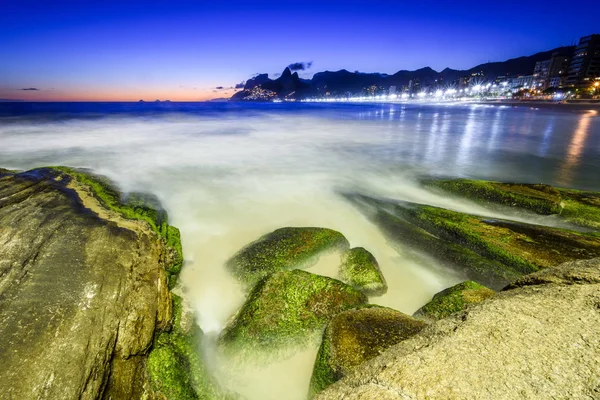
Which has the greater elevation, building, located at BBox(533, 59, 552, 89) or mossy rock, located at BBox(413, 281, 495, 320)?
Answer: building, located at BBox(533, 59, 552, 89)

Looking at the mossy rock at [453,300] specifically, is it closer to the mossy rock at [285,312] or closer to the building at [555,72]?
the mossy rock at [285,312]

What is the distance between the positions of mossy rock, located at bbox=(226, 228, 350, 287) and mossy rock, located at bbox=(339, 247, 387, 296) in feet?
1.59

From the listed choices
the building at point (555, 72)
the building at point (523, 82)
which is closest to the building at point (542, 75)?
the building at point (555, 72)

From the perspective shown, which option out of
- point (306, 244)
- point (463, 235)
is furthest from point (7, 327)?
point (463, 235)

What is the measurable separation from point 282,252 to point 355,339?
2229mm

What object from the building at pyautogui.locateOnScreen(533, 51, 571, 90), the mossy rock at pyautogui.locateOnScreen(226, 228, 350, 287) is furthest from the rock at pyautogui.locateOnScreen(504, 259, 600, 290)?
the building at pyautogui.locateOnScreen(533, 51, 571, 90)

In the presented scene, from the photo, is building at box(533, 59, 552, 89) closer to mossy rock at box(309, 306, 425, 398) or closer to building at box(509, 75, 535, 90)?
building at box(509, 75, 535, 90)

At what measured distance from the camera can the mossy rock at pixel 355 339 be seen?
8.66 ft

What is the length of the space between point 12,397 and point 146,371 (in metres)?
0.94

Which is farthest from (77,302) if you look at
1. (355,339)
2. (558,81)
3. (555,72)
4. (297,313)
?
(555,72)

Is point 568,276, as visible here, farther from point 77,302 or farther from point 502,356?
point 77,302

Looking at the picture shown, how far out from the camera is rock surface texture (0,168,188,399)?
2270mm

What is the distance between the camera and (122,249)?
365 centimetres

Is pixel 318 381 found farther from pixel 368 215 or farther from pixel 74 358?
pixel 368 215
